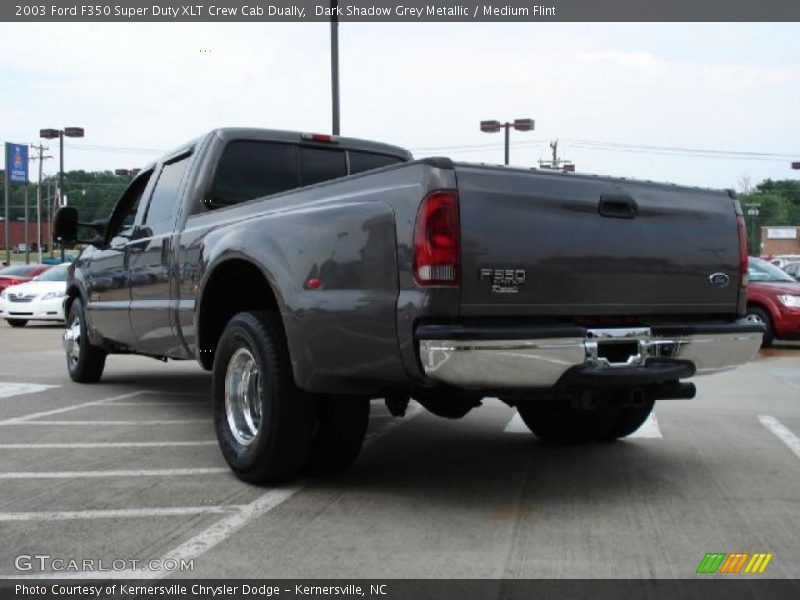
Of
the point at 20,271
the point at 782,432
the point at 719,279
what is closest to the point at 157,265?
the point at 719,279

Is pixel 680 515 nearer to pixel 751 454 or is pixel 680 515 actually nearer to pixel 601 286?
pixel 601 286

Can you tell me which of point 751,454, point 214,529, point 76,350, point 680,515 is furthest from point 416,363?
point 76,350

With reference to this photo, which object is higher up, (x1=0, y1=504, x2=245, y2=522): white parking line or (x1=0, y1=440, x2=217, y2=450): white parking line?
(x1=0, y1=504, x2=245, y2=522): white parking line

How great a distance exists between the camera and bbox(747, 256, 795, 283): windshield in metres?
15.4

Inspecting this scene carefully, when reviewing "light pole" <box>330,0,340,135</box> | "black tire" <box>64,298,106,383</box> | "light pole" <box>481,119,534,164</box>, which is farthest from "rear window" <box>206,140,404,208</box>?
"light pole" <box>481,119,534,164</box>

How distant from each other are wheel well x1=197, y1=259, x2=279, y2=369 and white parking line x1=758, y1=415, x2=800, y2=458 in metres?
3.73

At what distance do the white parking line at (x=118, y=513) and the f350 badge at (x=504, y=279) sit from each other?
1.70 meters

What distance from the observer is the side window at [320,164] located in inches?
257

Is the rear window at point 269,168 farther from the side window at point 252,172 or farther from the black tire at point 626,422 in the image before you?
the black tire at point 626,422

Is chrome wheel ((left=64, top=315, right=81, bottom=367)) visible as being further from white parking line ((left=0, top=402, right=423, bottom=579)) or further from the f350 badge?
the f350 badge

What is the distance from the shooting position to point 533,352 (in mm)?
3854

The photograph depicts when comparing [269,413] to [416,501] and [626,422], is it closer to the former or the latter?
[416,501]

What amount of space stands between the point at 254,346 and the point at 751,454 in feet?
11.4

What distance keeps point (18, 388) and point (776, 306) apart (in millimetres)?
11748
